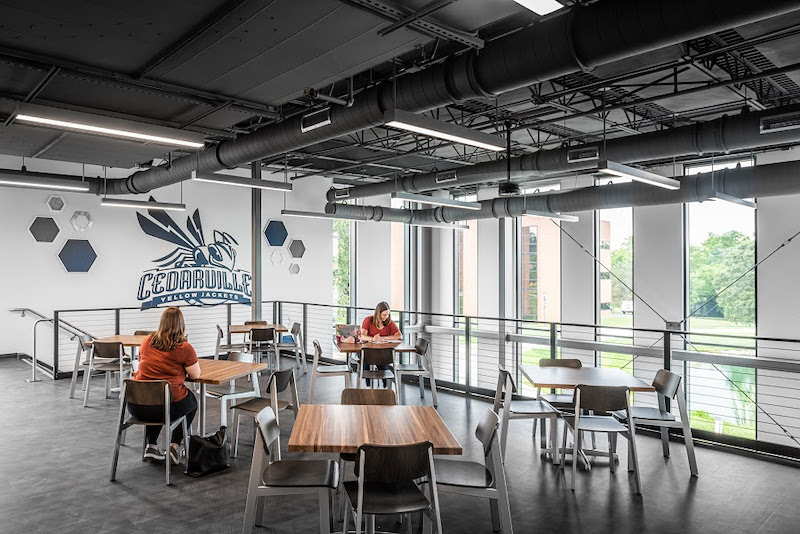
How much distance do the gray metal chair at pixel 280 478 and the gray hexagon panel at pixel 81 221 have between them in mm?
8248

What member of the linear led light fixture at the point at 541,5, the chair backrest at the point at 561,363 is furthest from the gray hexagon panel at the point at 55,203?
the linear led light fixture at the point at 541,5

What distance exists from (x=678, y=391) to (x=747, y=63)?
12.2 ft

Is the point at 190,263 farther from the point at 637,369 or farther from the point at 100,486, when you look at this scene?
the point at 637,369

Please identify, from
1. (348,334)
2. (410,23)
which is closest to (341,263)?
(348,334)

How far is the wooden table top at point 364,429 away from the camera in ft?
9.82

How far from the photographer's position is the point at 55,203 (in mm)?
9617

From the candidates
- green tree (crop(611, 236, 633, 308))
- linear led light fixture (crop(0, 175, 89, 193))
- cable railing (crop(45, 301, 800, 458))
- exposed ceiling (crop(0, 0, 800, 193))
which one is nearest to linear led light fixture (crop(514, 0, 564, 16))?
exposed ceiling (crop(0, 0, 800, 193))

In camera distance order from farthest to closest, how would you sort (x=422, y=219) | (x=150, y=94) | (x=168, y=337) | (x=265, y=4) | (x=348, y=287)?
1. (x=348, y=287)
2. (x=422, y=219)
3. (x=150, y=94)
4. (x=168, y=337)
5. (x=265, y=4)

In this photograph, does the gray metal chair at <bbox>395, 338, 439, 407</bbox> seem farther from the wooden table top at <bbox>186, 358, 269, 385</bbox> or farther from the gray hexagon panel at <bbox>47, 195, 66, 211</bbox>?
the gray hexagon panel at <bbox>47, 195, 66, 211</bbox>

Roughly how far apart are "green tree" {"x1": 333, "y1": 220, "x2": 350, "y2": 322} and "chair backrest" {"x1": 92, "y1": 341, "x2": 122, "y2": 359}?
732cm

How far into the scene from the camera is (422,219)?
12758mm

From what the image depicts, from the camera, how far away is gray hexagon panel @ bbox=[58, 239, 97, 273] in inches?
385

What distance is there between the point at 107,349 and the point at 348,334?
116 inches

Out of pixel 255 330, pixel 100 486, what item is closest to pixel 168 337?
pixel 100 486
